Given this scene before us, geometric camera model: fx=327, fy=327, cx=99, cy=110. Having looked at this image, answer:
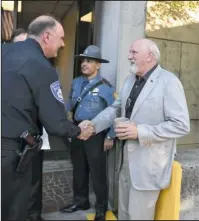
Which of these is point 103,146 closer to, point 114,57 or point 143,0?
point 114,57

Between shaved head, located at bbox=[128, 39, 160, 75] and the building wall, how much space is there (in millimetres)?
72

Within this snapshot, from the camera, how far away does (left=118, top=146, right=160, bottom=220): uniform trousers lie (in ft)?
4.42

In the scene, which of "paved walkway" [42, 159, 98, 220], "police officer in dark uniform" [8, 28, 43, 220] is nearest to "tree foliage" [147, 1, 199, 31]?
"paved walkway" [42, 159, 98, 220]

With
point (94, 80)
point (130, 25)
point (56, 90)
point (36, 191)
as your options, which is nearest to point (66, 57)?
point (94, 80)

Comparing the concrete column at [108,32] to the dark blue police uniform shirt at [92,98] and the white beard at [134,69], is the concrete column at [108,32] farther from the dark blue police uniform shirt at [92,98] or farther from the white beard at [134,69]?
the white beard at [134,69]

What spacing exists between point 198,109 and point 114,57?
3.98 ft

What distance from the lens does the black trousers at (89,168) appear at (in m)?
2.33

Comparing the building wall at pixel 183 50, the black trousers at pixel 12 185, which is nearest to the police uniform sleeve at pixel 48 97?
the black trousers at pixel 12 185

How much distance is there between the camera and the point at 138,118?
1443 mm

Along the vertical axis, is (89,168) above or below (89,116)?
below

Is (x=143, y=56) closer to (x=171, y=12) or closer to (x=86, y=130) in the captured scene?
(x=171, y=12)

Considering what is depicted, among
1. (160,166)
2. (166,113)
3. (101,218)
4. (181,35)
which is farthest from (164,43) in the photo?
(101,218)

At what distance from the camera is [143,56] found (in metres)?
1.42

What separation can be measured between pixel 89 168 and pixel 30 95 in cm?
122
